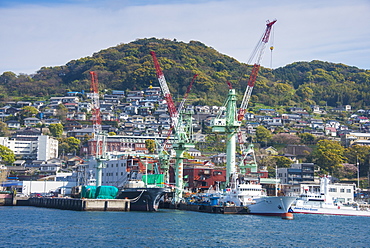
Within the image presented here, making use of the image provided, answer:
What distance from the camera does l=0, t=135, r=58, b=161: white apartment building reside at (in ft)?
501

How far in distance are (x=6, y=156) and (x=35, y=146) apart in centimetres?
1768

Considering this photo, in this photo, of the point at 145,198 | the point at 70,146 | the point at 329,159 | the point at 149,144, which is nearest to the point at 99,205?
the point at 145,198

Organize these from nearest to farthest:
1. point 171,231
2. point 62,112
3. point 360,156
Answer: point 171,231 < point 360,156 < point 62,112

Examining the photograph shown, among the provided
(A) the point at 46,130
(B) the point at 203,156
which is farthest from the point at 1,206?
(A) the point at 46,130

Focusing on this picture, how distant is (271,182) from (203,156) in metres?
34.7

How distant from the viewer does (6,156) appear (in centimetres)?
14025

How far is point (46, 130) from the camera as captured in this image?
172750mm

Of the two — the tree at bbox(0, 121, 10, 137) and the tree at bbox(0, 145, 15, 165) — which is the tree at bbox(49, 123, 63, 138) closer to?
the tree at bbox(0, 121, 10, 137)

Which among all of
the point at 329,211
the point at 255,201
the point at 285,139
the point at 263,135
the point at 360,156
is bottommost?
the point at 329,211

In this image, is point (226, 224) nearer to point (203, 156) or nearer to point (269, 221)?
point (269, 221)

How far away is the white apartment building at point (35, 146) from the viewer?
153 meters

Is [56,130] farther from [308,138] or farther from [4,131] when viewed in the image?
[308,138]

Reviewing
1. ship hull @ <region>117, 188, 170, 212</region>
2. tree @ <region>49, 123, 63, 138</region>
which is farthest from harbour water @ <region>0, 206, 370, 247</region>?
tree @ <region>49, 123, 63, 138</region>

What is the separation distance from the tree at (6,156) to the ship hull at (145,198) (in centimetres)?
6581
